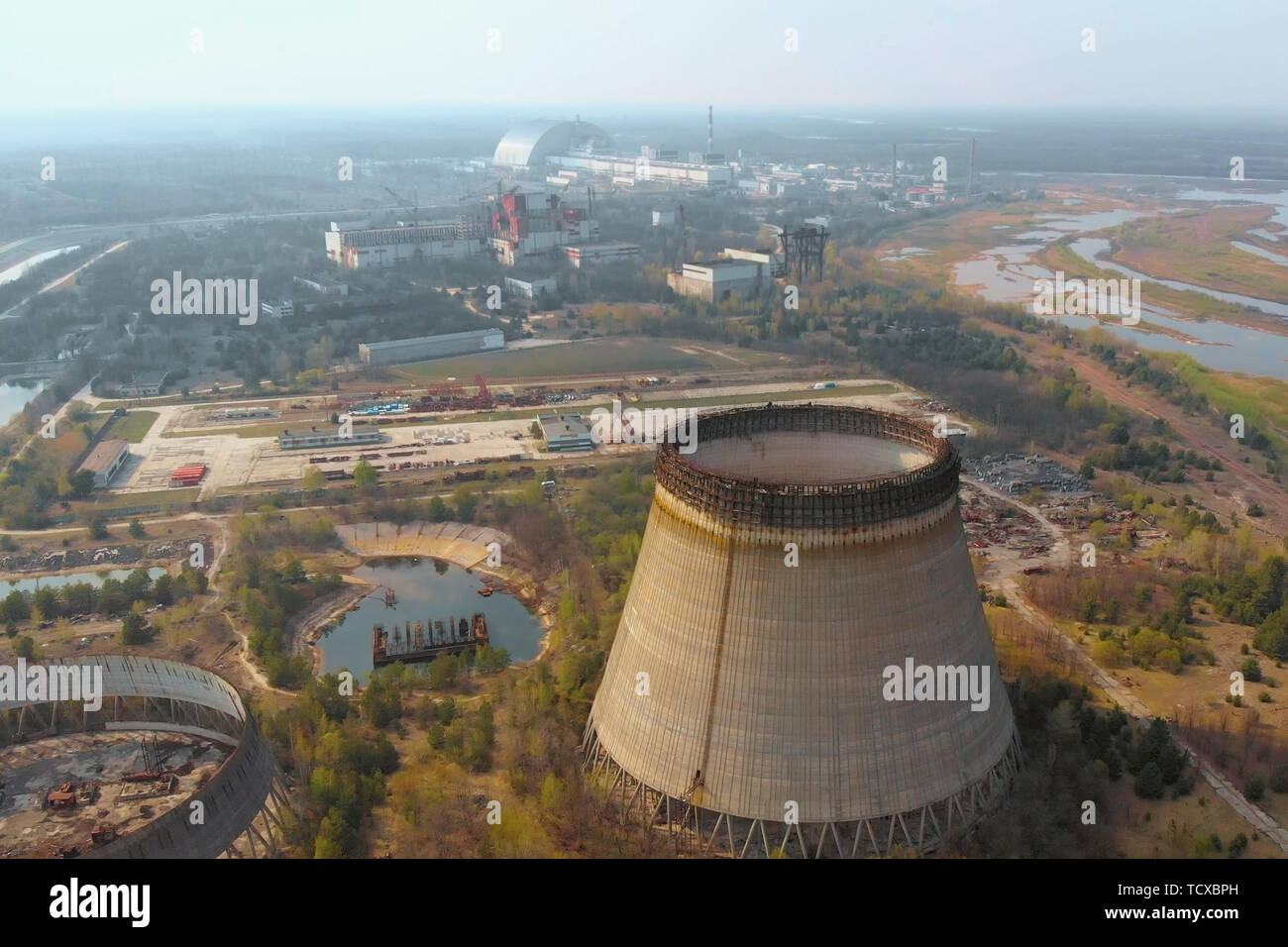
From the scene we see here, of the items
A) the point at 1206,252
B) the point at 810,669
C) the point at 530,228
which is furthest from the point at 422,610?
the point at 1206,252

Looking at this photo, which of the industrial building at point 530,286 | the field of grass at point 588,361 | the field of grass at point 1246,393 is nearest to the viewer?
the field of grass at point 1246,393

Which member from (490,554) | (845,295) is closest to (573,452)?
(490,554)

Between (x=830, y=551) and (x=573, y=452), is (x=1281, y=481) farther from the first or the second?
(x=830, y=551)

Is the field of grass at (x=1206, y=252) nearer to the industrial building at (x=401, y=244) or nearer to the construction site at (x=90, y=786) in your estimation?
the industrial building at (x=401, y=244)

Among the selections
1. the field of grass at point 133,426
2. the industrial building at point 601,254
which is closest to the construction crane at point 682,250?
the industrial building at point 601,254

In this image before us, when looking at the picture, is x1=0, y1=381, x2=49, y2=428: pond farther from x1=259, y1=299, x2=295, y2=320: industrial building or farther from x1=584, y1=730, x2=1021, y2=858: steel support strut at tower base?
x1=584, y1=730, x2=1021, y2=858: steel support strut at tower base

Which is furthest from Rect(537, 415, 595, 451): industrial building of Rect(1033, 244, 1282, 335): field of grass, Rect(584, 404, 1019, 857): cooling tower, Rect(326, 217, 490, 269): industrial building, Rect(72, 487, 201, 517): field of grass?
Rect(326, 217, 490, 269): industrial building

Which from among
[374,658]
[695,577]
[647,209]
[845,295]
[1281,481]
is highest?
[647,209]
